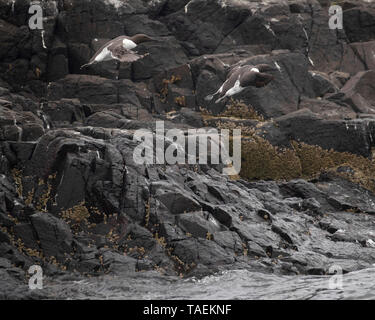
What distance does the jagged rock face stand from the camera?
46.1 ft

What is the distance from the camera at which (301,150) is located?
24500 mm

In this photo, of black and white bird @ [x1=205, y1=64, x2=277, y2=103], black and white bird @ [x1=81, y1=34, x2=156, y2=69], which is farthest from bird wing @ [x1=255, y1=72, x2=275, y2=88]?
black and white bird @ [x1=81, y1=34, x2=156, y2=69]

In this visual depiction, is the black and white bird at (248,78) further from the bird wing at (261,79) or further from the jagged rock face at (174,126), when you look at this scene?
the jagged rock face at (174,126)

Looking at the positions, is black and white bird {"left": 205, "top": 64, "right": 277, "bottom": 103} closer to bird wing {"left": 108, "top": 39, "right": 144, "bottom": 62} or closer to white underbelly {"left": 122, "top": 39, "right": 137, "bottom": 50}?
white underbelly {"left": 122, "top": 39, "right": 137, "bottom": 50}

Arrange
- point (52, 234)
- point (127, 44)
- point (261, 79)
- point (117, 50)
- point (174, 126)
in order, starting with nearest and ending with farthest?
point (261, 79) → point (52, 234) → point (127, 44) → point (117, 50) → point (174, 126)

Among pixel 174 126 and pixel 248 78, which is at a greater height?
pixel 248 78

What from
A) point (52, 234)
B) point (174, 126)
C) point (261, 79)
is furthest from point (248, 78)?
point (174, 126)

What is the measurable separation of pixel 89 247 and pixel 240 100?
647 inches

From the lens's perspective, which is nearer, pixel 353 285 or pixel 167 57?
pixel 353 285

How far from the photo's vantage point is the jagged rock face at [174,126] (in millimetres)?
14039

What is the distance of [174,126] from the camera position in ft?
80.3

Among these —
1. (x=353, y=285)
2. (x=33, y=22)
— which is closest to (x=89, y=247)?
(x=353, y=285)

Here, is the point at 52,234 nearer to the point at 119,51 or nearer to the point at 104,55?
the point at 104,55
